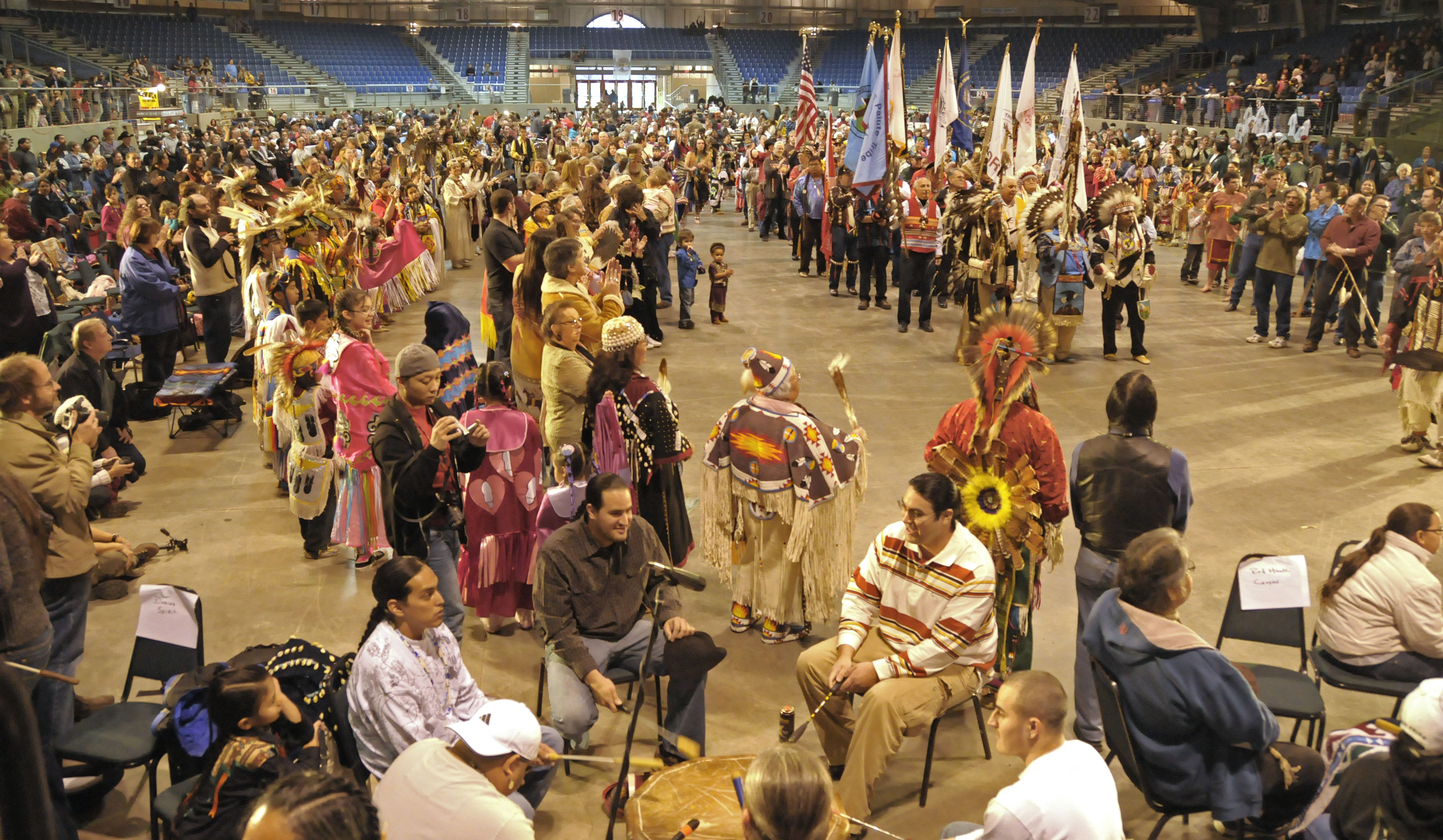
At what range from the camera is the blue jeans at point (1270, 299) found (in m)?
9.83

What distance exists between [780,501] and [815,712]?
103 centimetres

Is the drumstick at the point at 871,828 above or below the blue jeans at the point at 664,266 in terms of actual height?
below

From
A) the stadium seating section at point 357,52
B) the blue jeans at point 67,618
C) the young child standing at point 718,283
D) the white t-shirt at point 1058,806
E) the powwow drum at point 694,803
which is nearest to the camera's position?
the white t-shirt at point 1058,806

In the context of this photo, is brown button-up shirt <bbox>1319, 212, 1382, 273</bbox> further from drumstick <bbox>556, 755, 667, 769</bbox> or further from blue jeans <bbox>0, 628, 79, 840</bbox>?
blue jeans <bbox>0, 628, 79, 840</bbox>

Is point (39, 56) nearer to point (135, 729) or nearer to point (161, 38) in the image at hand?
point (161, 38)

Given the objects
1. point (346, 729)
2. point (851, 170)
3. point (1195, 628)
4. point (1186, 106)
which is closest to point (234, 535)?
point (346, 729)

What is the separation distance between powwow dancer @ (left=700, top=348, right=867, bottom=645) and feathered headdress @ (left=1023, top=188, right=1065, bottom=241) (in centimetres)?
479

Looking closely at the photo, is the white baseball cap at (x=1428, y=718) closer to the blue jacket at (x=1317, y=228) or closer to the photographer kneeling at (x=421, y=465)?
the photographer kneeling at (x=421, y=465)

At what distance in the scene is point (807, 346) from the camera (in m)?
10.0

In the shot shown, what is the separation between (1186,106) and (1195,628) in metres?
22.6

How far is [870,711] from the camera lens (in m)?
3.52

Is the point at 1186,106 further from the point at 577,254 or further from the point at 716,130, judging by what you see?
the point at 577,254

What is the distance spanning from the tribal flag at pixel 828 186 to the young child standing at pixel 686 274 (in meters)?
1.96

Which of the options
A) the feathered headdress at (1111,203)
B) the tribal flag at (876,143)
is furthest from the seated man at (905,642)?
the tribal flag at (876,143)
